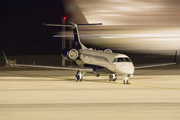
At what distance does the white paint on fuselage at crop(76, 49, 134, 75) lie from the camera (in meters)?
25.7

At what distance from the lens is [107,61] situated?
28.0 m

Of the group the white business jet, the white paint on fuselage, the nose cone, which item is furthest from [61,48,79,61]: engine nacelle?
the nose cone

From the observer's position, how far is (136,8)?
116 feet

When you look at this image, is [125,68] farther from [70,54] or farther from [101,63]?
[70,54]

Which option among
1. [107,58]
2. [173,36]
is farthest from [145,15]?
[107,58]

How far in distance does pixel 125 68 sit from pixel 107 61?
9.04 feet

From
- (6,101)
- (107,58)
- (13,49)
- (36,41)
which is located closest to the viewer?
(6,101)

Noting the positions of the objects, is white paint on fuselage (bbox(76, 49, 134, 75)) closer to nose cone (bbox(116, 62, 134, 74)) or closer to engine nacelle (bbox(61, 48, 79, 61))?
nose cone (bbox(116, 62, 134, 74))

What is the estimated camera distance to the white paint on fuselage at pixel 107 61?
84.4 feet

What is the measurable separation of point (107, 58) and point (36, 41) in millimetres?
151454

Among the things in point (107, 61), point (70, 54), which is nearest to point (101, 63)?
point (107, 61)

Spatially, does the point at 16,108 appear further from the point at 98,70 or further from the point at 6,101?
the point at 98,70

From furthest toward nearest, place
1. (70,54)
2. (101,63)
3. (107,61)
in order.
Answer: (70,54) → (101,63) → (107,61)

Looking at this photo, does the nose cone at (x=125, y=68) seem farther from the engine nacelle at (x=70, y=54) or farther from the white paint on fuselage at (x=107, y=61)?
the engine nacelle at (x=70, y=54)
